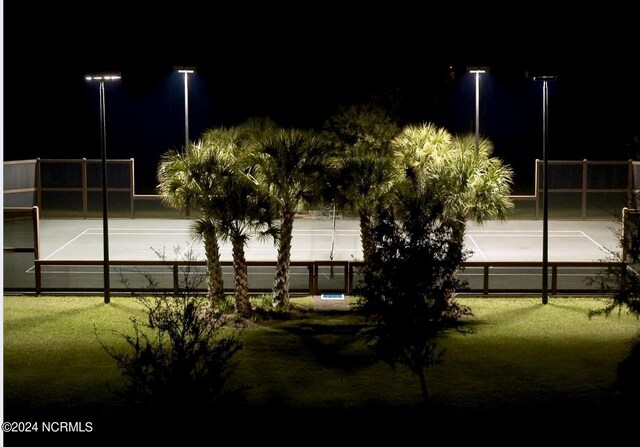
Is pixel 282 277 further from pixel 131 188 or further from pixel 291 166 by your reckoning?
pixel 131 188

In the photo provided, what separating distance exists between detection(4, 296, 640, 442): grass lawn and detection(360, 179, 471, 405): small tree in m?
1.50

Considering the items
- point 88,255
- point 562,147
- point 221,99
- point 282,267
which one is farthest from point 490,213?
point 221,99

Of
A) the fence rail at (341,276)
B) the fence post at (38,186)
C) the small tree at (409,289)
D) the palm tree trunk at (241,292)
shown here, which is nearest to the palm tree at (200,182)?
the palm tree trunk at (241,292)

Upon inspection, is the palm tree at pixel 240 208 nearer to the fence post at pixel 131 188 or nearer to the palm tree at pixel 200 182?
the palm tree at pixel 200 182

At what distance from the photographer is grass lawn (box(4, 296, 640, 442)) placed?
16469mm

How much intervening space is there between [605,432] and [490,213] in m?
9.16

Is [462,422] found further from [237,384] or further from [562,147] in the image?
[562,147]

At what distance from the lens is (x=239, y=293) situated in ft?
77.1

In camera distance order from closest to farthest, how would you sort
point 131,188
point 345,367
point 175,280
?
point 345,367 → point 175,280 → point 131,188

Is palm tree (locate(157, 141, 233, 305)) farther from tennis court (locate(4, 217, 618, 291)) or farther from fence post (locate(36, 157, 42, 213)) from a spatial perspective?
fence post (locate(36, 157, 42, 213))

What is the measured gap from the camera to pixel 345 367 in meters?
19.2

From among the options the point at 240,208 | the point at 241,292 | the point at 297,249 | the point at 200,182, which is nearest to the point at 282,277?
the point at 241,292

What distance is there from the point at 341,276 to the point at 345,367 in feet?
34.0

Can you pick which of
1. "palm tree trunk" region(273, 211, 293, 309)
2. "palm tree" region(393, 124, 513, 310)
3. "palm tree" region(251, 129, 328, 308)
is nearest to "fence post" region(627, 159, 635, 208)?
"palm tree" region(393, 124, 513, 310)
